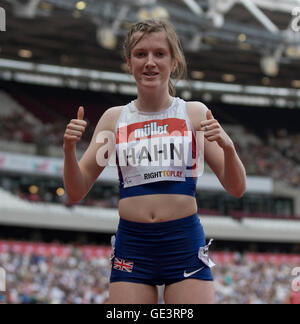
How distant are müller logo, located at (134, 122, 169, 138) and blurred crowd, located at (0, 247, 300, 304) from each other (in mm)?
8652

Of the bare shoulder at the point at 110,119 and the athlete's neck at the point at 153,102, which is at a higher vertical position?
the athlete's neck at the point at 153,102

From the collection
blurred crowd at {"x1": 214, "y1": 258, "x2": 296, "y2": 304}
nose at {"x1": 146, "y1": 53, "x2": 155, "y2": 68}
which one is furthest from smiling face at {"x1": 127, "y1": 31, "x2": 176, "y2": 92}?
blurred crowd at {"x1": 214, "y1": 258, "x2": 296, "y2": 304}

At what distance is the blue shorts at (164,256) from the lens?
7.55 ft

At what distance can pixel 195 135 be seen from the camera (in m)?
2.46

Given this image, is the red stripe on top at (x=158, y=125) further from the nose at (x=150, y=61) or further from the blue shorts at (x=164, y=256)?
the blue shorts at (x=164, y=256)

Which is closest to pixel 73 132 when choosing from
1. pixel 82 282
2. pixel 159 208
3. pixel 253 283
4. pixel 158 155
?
pixel 158 155

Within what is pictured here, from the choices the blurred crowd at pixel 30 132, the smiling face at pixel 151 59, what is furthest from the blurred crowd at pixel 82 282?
the blurred crowd at pixel 30 132

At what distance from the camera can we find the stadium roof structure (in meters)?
19.8

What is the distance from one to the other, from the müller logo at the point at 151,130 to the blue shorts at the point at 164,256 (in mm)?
411

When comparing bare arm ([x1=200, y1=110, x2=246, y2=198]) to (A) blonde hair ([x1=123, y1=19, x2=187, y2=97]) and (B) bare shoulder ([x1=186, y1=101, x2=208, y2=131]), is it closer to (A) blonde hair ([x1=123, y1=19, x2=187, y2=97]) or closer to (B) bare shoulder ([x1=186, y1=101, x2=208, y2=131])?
(B) bare shoulder ([x1=186, y1=101, x2=208, y2=131])

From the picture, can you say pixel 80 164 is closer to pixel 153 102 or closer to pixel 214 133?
pixel 153 102

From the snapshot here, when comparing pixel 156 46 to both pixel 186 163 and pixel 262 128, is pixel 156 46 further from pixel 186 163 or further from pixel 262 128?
pixel 262 128

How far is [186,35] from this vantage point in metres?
22.7
